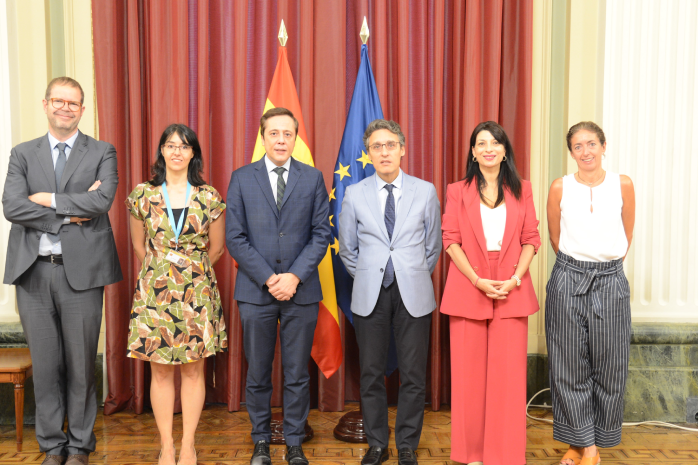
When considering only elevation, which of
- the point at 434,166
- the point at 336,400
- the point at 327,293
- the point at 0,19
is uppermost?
the point at 0,19

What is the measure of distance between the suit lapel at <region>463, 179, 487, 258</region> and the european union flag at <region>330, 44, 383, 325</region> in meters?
0.72

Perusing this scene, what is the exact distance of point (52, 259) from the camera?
100 inches

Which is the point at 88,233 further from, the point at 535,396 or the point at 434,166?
the point at 535,396

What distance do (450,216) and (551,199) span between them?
23.2 inches

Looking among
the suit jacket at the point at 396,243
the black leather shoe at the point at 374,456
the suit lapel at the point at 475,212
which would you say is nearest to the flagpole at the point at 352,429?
the black leather shoe at the point at 374,456

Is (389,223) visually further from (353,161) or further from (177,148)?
(177,148)

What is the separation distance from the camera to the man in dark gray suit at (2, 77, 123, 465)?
2.51 m

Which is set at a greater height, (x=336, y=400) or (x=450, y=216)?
(x=450, y=216)

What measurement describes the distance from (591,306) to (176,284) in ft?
6.73

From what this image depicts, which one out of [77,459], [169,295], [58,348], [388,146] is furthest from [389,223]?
[77,459]

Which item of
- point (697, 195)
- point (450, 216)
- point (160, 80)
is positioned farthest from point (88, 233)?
point (697, 195)

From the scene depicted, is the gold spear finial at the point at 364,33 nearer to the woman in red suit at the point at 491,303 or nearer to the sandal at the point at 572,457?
the woman in red suit at the point at 491,303

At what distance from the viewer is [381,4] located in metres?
3.42

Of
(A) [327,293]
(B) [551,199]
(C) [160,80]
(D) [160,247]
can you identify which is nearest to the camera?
(D) [160,247]
